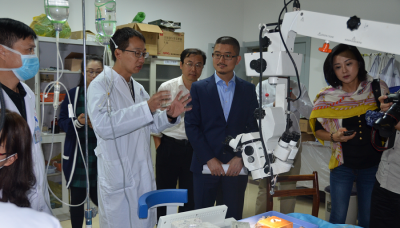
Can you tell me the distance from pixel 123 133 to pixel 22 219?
1.02 meters

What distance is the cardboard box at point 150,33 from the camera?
138 inches

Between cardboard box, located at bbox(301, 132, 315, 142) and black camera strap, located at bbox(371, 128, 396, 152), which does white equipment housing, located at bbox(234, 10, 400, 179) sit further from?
cardboard box, located at bbox(301, 132, 315, 142)

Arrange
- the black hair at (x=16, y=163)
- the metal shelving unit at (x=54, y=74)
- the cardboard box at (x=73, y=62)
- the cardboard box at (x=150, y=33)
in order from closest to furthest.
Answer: the black hair at (x=16, y=163)
the metal shelving unit at (x=54, y=74)
the cardboard box at (x=73, y=62)
the cardboard box at (x=150, y=33)

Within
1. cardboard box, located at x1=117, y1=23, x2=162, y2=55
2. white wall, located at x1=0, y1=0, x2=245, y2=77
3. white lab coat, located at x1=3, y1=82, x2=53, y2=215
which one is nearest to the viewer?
white lab coat, located at x1=3, y1=82, x2=53, y2=215

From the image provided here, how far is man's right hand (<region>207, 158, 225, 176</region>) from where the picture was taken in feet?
6.44

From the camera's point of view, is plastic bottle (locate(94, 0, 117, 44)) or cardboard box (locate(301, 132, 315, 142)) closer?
plastic bottle (locate(94, 0, 117, 44))

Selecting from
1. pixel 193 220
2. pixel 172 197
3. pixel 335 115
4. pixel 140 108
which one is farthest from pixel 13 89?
pixel 335 115

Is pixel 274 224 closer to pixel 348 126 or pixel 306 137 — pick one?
pixel 348 126

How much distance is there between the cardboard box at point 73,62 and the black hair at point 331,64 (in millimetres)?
2425

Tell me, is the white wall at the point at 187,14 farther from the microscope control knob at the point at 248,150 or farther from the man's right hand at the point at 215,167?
the microscope control knob at the point at 248,150

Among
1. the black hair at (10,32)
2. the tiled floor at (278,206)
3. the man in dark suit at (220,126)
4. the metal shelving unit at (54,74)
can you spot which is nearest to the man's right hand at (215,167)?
the man in dark suit at (220,126)

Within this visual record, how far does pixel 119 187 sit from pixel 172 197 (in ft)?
1.02

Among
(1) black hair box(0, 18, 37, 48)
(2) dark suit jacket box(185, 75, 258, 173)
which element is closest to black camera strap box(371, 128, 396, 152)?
(2) dark suit jacket box(185, 75, 258, 173)

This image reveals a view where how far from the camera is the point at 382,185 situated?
1723 millimetres
